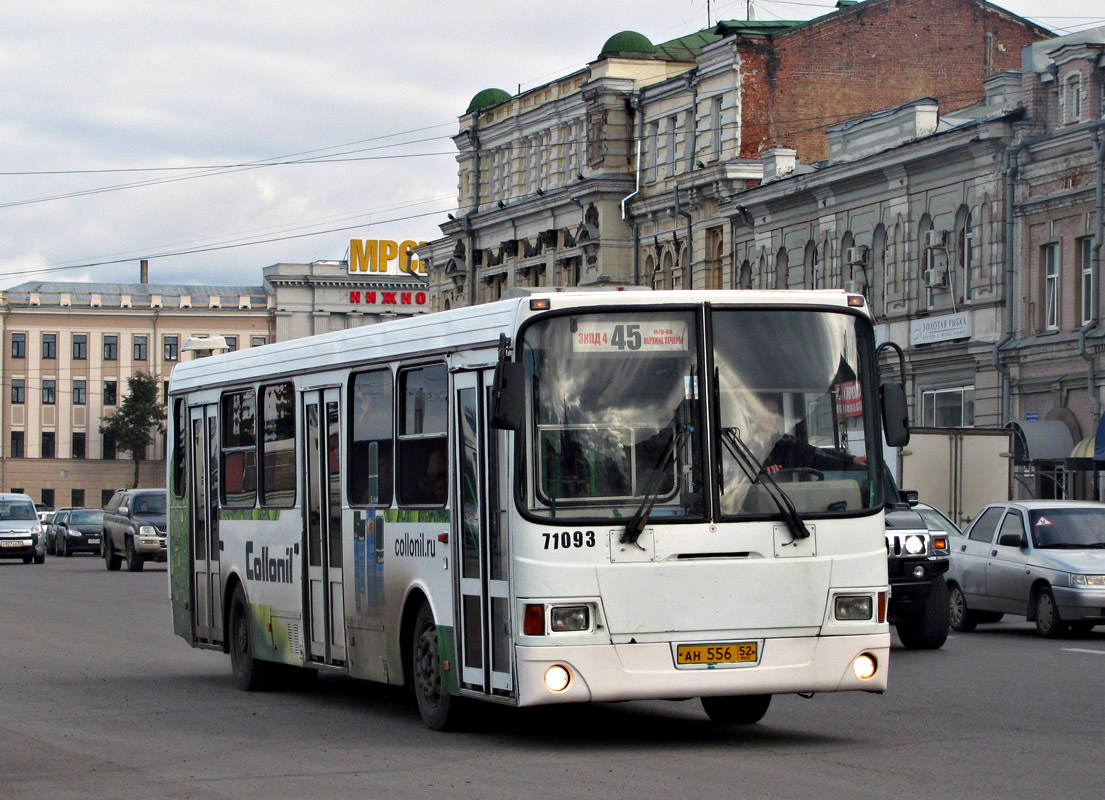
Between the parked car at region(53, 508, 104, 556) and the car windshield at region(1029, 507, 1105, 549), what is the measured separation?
38.5m

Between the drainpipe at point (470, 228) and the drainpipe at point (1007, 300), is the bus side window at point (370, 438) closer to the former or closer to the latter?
the drainpipe at point (1007, 300)

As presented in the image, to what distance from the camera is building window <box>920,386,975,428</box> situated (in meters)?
46.0

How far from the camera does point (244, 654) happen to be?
625 inches

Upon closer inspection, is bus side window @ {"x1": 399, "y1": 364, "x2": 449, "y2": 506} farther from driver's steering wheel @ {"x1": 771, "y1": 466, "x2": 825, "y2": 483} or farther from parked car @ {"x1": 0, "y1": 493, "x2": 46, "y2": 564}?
parked car @ {"x1": 0, "y1": 493, "x2": 46, "y2": 564}

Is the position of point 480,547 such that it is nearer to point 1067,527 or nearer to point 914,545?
point 914,545

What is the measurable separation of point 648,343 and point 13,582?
2878 cm

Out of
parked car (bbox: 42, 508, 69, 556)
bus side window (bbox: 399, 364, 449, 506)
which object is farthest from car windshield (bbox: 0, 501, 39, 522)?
bus side window (bbox: 399, 364, 449, 506)

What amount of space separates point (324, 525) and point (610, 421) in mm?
3578

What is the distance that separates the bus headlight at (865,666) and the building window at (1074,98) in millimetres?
32698

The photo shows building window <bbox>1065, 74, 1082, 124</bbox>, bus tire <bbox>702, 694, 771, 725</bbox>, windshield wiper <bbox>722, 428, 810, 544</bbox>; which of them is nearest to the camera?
windshield wiper <bbox>722, 428, 810, 544</bbox>

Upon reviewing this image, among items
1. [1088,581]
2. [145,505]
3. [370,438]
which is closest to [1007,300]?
[145,505]

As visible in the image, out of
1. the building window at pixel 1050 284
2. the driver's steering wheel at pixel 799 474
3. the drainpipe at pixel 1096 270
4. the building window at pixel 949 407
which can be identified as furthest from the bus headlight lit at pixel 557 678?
the building window at pixel 949 407

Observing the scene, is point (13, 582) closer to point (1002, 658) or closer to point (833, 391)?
point (1002, 658)

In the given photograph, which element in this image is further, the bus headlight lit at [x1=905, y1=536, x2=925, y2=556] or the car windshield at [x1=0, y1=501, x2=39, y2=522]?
the car windshield at [x1=0, y1=501, x2=39, y2=522]
